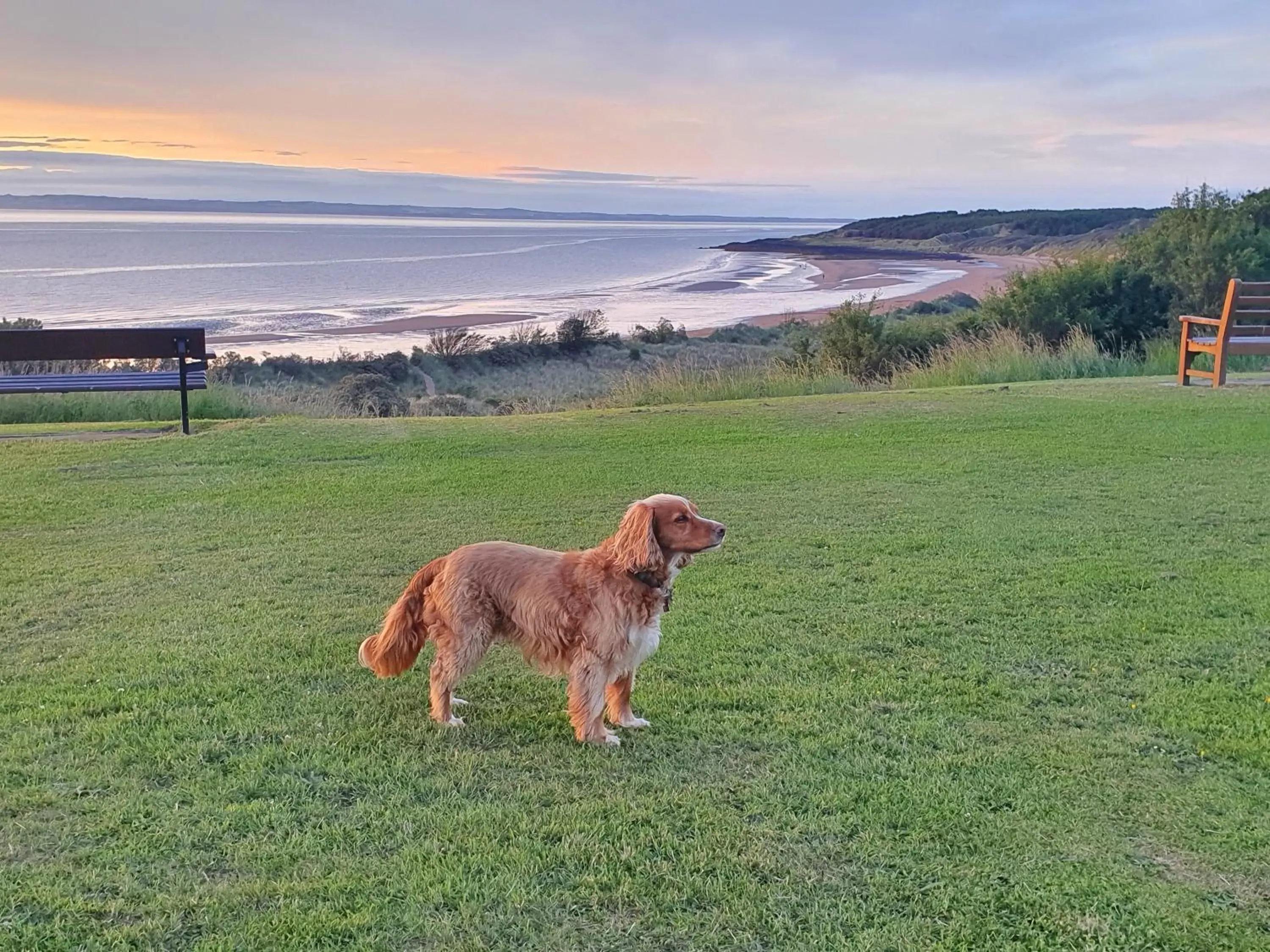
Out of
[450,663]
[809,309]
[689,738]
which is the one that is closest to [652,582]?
[689,738]

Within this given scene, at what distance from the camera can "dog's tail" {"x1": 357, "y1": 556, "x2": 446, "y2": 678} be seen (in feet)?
16.1

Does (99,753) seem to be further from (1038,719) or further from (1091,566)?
(1091,566)

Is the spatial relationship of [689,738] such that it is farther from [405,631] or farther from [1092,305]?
[1092,305]

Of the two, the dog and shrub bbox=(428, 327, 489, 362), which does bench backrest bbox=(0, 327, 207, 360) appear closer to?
the dog

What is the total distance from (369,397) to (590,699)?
16847 mm

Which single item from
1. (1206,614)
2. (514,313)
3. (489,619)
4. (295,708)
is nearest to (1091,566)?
(1206,614)

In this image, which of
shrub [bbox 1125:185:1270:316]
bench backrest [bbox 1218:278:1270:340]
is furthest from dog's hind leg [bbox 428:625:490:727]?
shrub [bbox 1125:185:1270:316]

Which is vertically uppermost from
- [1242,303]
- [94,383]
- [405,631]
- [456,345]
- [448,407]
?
[1242,303]

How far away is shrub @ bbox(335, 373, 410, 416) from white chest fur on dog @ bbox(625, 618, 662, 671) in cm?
1279

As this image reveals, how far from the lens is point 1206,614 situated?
6188 mm

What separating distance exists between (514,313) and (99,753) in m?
37.8

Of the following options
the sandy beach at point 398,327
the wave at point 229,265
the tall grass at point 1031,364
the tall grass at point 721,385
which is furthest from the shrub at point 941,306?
the wave at point 229,265

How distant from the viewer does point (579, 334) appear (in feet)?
105

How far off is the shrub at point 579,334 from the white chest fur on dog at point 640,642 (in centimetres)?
2659
